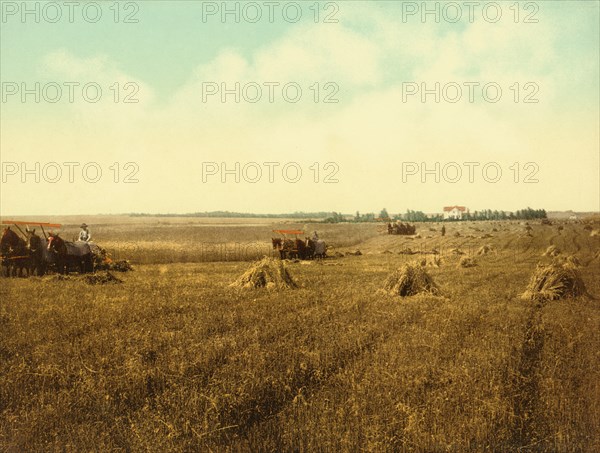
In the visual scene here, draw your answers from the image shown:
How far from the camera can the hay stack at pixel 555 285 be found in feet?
48.2

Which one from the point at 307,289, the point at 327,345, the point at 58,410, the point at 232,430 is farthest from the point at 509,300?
the point at 58,410

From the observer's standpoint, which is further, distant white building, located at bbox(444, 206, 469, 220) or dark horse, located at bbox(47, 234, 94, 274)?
distant white building, located at bbox(444, 206, 469, 220)

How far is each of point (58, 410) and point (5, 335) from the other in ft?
16.6

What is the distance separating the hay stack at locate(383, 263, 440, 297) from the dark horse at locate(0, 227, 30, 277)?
15.9 meters

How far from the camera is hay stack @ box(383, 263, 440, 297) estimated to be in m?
15.6

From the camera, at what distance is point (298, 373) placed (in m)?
7.36

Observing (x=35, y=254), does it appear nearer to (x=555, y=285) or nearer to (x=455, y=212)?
(x=555, y=285)

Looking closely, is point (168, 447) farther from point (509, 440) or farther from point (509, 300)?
point (509, 300)

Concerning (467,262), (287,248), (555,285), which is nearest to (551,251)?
(467,262)

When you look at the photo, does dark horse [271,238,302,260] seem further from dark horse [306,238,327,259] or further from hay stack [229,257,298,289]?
hay stack [229,257,298,289]

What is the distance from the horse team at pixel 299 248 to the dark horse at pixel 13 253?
15098 mm

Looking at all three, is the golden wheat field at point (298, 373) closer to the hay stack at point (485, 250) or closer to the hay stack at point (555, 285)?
the hay stack at point (555, 285)

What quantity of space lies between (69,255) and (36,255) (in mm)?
1343

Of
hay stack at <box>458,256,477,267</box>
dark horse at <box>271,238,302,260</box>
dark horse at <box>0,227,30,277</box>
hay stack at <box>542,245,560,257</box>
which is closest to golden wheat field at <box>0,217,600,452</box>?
dark horse at <box>0,227,30,277</box>
